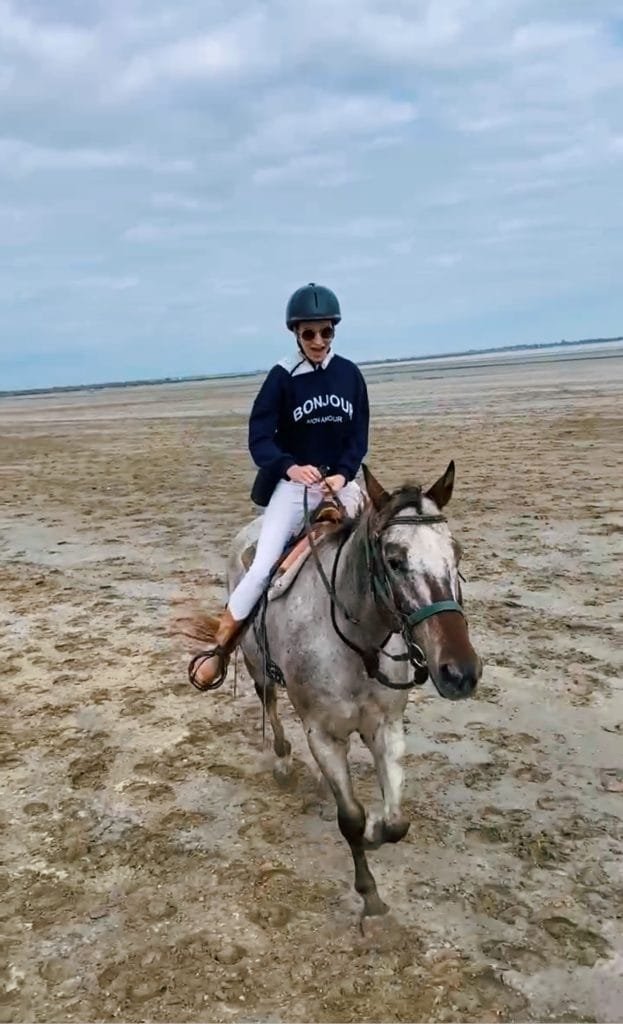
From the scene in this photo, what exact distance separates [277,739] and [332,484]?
2063 mm

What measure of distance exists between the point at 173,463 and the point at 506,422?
448 inches

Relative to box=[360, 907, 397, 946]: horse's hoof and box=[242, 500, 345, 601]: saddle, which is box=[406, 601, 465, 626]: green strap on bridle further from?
box=[360, 907, 397, 946]: horse's hoof

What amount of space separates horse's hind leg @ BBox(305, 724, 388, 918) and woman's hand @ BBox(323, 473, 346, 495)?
1.44 m

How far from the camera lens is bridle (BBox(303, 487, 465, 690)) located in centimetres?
336

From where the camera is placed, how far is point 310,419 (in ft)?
16.0

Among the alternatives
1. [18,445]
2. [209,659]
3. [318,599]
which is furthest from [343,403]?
[18,445]

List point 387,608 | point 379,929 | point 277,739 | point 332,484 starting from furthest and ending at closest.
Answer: point 277,739 → point 332,484 → point 379,929 → point 387,608

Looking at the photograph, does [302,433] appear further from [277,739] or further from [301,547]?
[277,739]

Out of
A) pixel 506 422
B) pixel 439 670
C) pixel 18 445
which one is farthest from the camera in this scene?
pixel 18 445

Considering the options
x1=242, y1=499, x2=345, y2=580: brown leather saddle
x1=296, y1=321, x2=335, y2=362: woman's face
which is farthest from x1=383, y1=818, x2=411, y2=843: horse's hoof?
x1=296, y1=321, x2=335, y2=362: woman's face

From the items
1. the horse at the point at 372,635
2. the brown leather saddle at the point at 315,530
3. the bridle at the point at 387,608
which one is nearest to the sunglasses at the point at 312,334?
the brown leather saddle at the point at 315,530

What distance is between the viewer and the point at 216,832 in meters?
Result: 4.87

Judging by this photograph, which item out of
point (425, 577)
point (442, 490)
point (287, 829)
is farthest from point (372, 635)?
point (287, 829)

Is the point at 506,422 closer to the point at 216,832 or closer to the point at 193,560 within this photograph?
the point at 193,560
